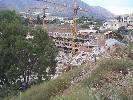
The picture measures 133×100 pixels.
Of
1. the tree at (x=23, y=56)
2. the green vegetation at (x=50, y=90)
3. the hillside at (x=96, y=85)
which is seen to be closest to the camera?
the hillside at (x=96, y=85)

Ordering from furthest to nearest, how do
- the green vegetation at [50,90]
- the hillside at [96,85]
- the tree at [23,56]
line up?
1. the tree at [23,56]
2. the green vegetation at [50,90]
3. the hillside at [96,85]

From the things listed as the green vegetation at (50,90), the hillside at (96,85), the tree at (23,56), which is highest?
the hillside at (96,85)

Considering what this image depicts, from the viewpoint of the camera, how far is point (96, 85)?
991 centimetres

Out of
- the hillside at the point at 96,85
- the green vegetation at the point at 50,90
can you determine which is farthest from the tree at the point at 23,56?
the hillside at the point at 96,85

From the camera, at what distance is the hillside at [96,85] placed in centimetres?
864

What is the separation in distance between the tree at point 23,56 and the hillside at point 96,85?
16.8 metres

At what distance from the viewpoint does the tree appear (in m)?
29.7

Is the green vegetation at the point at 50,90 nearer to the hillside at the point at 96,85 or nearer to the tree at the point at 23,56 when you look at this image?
the hillside at the point at 96,85

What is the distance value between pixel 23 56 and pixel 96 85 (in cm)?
2121

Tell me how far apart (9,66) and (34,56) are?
266 centimetres

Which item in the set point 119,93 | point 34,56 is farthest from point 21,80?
point 119,93

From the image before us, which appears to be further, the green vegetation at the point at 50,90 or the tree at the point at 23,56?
the tree at the point at 23,56

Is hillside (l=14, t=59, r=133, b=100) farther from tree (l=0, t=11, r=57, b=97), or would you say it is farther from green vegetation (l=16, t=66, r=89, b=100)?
tree (l=0, t=11, r=57, b=97)

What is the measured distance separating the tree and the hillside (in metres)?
16.8
